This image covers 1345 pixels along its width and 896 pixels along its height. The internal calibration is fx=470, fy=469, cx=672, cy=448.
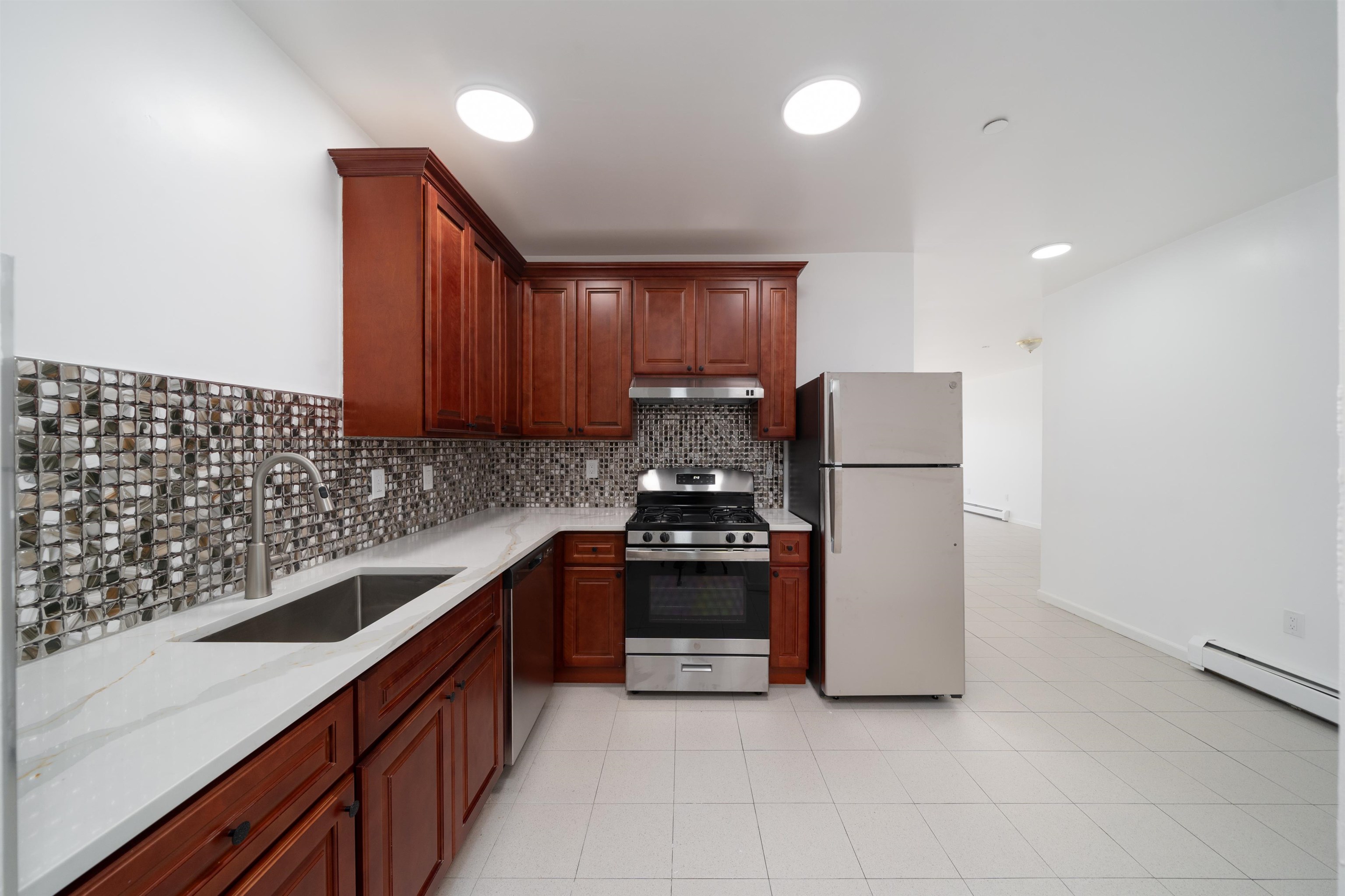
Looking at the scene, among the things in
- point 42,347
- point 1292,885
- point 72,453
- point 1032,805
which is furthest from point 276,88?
point 1292,885

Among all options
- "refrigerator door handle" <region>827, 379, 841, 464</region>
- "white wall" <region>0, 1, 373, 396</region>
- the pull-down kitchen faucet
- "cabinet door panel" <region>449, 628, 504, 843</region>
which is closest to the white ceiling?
"white wall" <region>0, 1, 373, 396</region>

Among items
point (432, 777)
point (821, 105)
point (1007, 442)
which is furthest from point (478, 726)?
point (1007, 442)

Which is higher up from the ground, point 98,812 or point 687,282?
point 687,282

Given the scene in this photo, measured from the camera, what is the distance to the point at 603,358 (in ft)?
9.68

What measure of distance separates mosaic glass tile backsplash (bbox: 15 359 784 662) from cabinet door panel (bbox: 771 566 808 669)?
6.38 ft

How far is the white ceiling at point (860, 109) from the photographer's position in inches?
57.9

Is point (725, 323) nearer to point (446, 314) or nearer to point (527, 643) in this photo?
point (446, 314)

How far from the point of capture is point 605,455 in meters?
3.23

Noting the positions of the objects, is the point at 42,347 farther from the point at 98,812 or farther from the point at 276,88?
the point at 276,88

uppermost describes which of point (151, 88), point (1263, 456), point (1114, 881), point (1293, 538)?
point (151, 88)

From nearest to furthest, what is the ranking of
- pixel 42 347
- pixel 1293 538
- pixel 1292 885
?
pixel 42 347, pixel 1292 885, pixel 1293 538

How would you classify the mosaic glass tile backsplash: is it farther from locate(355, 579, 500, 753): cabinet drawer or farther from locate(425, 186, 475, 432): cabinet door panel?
locate(355, 579, 500, 753): cabinet drawer

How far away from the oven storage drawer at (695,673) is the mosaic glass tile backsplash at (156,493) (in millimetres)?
1409

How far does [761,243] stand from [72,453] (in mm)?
3122
